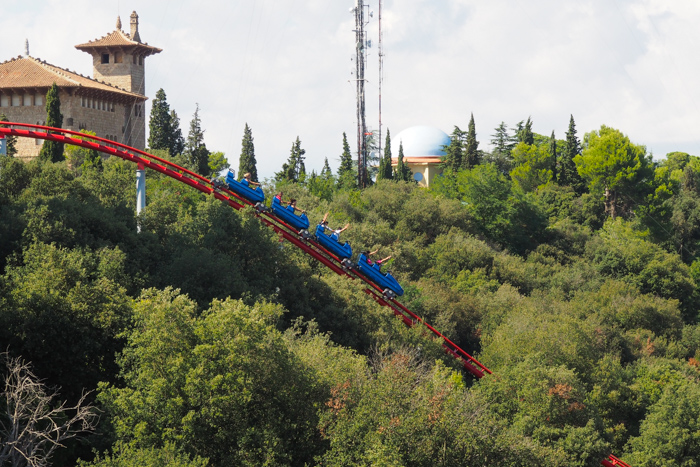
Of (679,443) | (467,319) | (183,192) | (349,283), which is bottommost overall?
(679,443)

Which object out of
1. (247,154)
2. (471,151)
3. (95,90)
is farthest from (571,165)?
(95,90)

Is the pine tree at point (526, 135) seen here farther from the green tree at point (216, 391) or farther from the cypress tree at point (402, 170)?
the green tree at point (216, 391)

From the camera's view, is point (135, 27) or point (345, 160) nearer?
point (135, 27)

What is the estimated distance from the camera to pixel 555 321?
3931 cm

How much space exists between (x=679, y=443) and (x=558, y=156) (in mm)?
50076

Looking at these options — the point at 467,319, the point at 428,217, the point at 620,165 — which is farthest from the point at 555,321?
the point at 620,165

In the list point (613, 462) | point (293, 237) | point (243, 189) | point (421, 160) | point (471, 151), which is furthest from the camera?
point (421, 160)

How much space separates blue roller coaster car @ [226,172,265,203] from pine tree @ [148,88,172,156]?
2457 cm

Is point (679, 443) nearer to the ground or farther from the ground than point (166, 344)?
nearer to the ground

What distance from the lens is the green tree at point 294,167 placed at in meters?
64.6

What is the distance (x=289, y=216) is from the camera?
34125mm

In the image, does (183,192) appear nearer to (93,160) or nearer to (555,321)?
(93,160)

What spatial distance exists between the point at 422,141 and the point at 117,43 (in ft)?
103

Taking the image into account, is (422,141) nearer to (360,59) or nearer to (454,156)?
(454,156)
